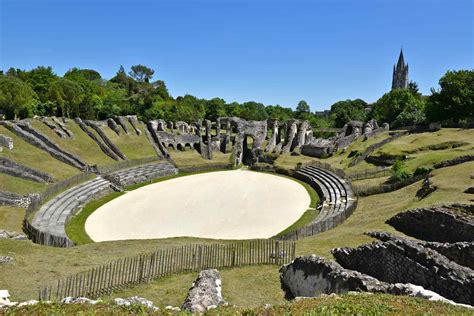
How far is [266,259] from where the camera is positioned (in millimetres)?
20625

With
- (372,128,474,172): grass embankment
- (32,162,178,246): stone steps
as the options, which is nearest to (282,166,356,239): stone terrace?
(372,128,474,172): grass embankment

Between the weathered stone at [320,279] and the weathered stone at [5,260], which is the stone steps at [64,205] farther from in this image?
the weathered stone at [320,279]

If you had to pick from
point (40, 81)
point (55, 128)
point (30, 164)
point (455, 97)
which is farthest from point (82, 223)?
point (40, 81)

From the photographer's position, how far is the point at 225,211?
36.3 m

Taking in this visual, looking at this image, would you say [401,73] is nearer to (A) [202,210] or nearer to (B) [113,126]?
(B) [113,126]

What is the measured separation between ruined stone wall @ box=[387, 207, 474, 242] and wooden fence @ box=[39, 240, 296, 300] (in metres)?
8.34

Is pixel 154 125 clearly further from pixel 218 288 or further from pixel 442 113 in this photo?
pixel 218 288

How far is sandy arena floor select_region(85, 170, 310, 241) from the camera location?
3042 cm

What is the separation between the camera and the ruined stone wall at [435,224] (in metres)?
20.9

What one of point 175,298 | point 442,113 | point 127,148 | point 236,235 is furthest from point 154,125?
point 175,298

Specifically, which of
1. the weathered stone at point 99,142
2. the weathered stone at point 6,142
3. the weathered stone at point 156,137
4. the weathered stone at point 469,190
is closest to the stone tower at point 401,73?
the weathered stone at point 156,137

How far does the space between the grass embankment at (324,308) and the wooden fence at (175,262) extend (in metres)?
6.04

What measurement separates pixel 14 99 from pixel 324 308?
71374 millimetres

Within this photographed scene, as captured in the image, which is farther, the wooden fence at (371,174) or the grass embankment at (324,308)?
the wooden fence at (371,174)
